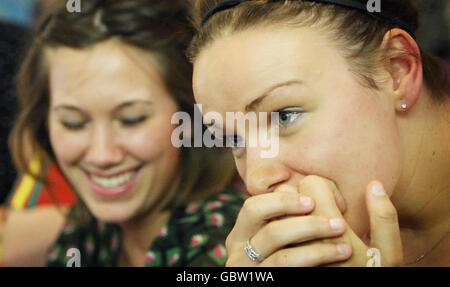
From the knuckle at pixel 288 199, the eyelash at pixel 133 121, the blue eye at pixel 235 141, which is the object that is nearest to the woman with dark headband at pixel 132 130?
the eyelash at pixel 133 121

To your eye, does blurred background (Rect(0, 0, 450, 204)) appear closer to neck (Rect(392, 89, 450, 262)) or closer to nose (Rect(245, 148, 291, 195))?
nose (Rect(245, 148, 291, 195))

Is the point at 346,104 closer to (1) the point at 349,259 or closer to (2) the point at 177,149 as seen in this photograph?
(1) the point at 349,259

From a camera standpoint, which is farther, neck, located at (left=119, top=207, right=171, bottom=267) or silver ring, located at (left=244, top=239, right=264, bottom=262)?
neck, located at (left=119, top=207, right=171, bottom=267)

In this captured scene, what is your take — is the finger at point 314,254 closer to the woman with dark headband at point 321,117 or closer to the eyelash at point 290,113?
the woman with dark headband at point 321,117

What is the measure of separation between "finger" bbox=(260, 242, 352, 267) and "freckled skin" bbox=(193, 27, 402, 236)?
5cm

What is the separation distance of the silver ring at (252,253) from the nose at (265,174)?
64 millimetres

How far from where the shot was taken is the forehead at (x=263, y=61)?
0.67 metres

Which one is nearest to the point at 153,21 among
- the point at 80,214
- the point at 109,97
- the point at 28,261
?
the point at 109,97

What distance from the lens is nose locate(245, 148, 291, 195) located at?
67cm

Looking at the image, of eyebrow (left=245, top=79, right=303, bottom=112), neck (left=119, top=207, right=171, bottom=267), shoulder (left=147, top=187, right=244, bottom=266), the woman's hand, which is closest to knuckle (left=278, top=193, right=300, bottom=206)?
the woman's hand

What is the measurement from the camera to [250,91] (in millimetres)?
677

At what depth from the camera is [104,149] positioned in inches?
36.0

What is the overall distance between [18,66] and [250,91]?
0.51 m

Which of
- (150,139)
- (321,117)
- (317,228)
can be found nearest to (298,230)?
(317,228)
